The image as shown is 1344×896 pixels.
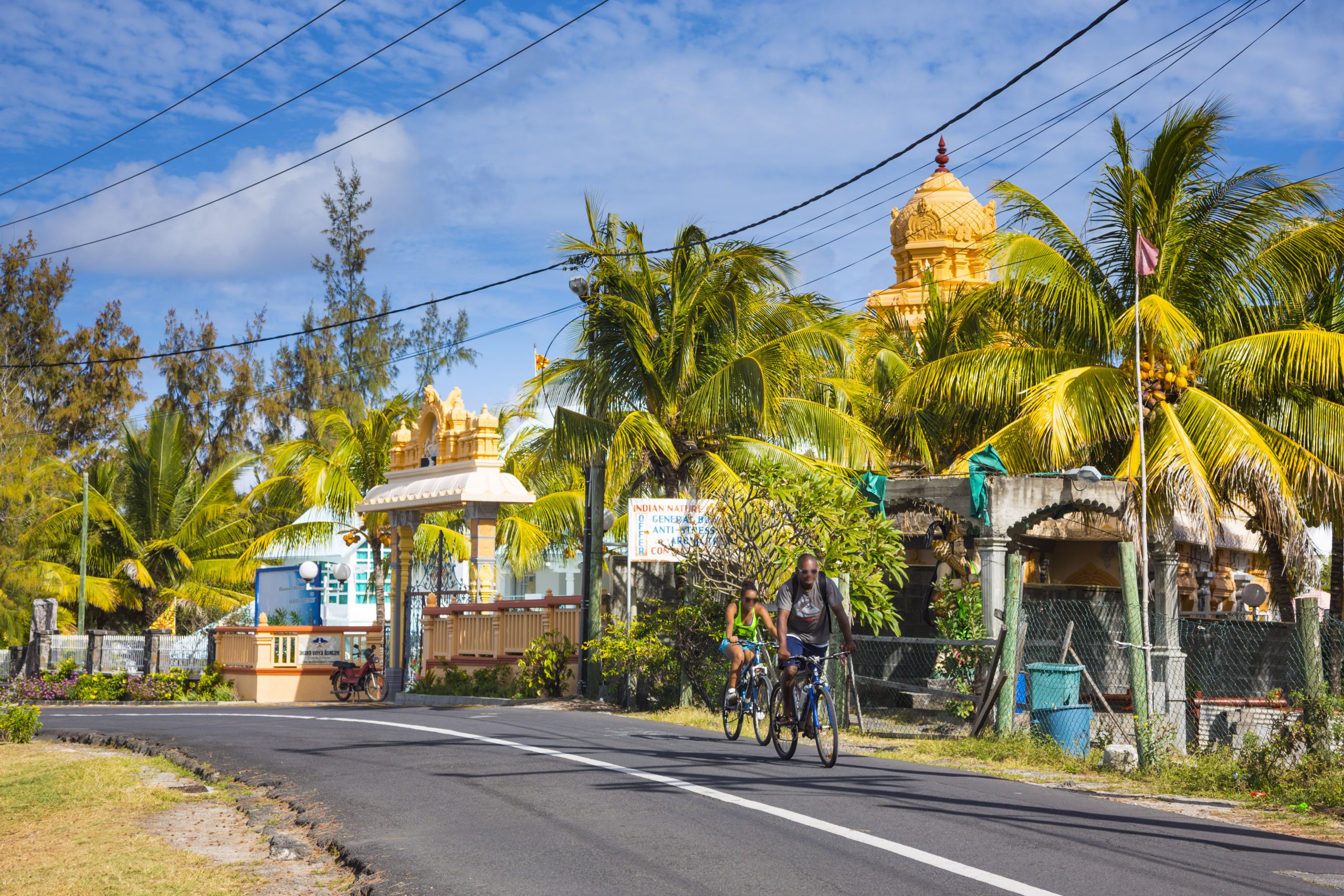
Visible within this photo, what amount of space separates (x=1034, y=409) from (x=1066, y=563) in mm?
11743

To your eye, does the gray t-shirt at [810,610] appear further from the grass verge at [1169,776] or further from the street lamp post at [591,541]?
the street lamp post at [591,541]

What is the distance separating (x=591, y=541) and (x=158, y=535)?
20.7 m

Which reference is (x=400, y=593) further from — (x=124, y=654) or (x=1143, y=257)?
(x=1143, y=257)

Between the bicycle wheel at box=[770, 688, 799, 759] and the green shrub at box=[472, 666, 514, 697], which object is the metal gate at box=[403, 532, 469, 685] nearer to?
the green shrub at box=[472, 666, 514, 697]

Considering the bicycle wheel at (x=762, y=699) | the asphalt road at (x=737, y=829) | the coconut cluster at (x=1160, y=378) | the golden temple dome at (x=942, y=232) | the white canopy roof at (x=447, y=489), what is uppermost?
the golden temple dome at (x=942, y=232)

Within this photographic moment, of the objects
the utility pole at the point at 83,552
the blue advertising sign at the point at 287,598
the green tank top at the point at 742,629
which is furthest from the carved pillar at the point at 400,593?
the utility pole at the point at 83,552

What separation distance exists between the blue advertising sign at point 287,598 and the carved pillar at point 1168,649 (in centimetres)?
1949

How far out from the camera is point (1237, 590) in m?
33.8

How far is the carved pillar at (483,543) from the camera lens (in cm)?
2480

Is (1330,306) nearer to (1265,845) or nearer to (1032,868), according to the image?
(1265,845)

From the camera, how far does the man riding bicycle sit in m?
11.2

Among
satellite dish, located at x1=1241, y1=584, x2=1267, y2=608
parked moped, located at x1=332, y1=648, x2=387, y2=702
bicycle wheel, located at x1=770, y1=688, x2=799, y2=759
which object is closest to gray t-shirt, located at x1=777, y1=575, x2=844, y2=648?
bicycle wheel, located at x1=770, y1=688, x2=799, y2=759

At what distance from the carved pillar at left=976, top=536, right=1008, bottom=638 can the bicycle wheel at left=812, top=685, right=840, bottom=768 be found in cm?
454

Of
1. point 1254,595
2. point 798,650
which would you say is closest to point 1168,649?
point 798,650
